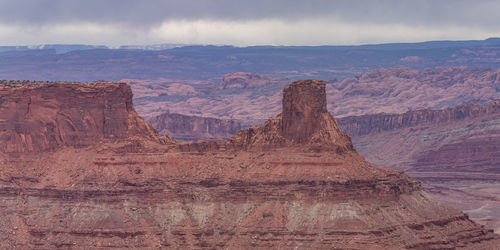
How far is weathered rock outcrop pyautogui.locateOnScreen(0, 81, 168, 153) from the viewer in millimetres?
89550

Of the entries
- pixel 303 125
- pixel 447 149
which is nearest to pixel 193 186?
pixel 303 125

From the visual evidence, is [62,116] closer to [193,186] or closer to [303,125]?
[193,186]

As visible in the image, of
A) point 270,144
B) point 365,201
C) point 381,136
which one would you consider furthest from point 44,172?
point 381,136

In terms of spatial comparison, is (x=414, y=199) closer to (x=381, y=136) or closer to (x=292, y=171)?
(x=292, y=171)

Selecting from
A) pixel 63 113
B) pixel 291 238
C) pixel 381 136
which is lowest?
pixel 381 136

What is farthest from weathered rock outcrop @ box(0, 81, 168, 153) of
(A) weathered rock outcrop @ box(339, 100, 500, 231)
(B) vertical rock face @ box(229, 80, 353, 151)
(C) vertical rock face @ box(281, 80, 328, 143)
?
(A) weathered rock outcrop @ box(339, 100, 500, 231)

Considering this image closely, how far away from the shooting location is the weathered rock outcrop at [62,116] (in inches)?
3526

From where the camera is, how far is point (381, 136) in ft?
651

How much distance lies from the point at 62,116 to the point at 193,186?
43.2ft

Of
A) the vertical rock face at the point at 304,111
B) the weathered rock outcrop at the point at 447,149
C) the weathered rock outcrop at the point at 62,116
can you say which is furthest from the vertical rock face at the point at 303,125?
the weathered rock outcrop at the point at 447,149

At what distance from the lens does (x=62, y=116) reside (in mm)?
90000

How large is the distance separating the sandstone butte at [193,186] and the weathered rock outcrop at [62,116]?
2.9 inches

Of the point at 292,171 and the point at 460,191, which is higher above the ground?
the point at 292,171

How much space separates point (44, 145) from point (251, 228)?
64.6ft
